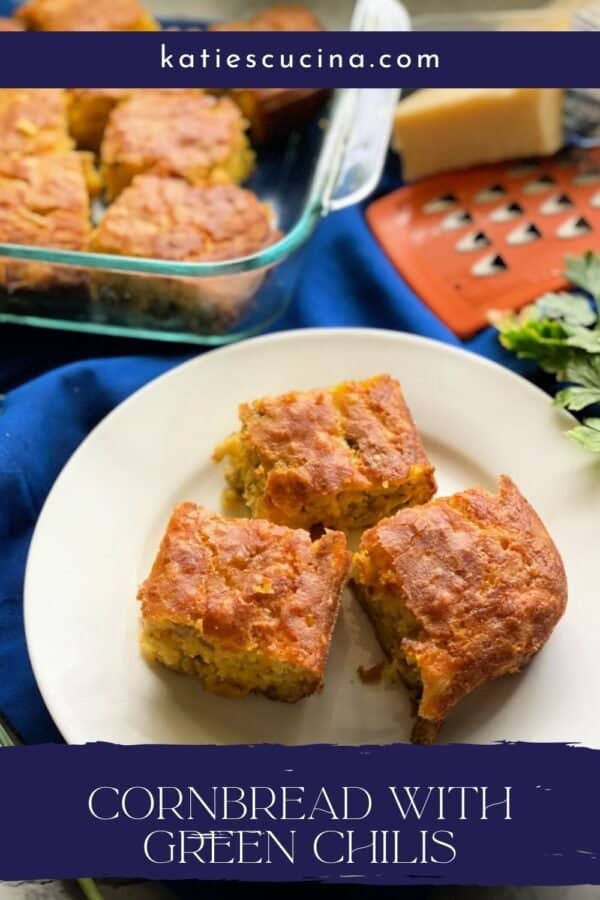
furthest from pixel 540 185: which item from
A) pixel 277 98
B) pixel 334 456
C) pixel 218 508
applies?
pixel 218 508

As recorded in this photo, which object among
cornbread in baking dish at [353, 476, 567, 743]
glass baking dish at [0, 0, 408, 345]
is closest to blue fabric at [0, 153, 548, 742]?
glass baking dish at [0, 0, 408, 345]

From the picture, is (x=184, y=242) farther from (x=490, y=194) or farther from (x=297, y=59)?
(x=490, y=194)

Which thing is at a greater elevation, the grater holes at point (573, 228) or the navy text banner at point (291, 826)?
the grater holes at point (573, 228)

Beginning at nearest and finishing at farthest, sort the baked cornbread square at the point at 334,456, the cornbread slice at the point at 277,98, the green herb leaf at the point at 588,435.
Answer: the baked cornbread square at the point at 334,456, the green herb leaf at the point at 588,435, the cornbread slice at the point at 277,98

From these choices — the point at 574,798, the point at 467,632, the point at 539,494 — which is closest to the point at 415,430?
the point at 539,494

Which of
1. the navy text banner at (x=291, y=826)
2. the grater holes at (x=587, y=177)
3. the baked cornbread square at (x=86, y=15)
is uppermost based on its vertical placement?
the baked cornbread square at (x=86, y=15)

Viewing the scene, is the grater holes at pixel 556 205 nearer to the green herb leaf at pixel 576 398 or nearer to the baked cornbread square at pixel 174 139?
the green herb leaf at pixel 576 398

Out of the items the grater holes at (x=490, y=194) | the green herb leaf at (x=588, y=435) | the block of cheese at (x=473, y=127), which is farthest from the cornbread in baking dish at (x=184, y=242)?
the green herb leaf at (x=588, y=435)

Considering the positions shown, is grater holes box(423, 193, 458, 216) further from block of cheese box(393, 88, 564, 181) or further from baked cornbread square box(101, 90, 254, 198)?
baked cornbread square box(101, 90, 254, 198)
